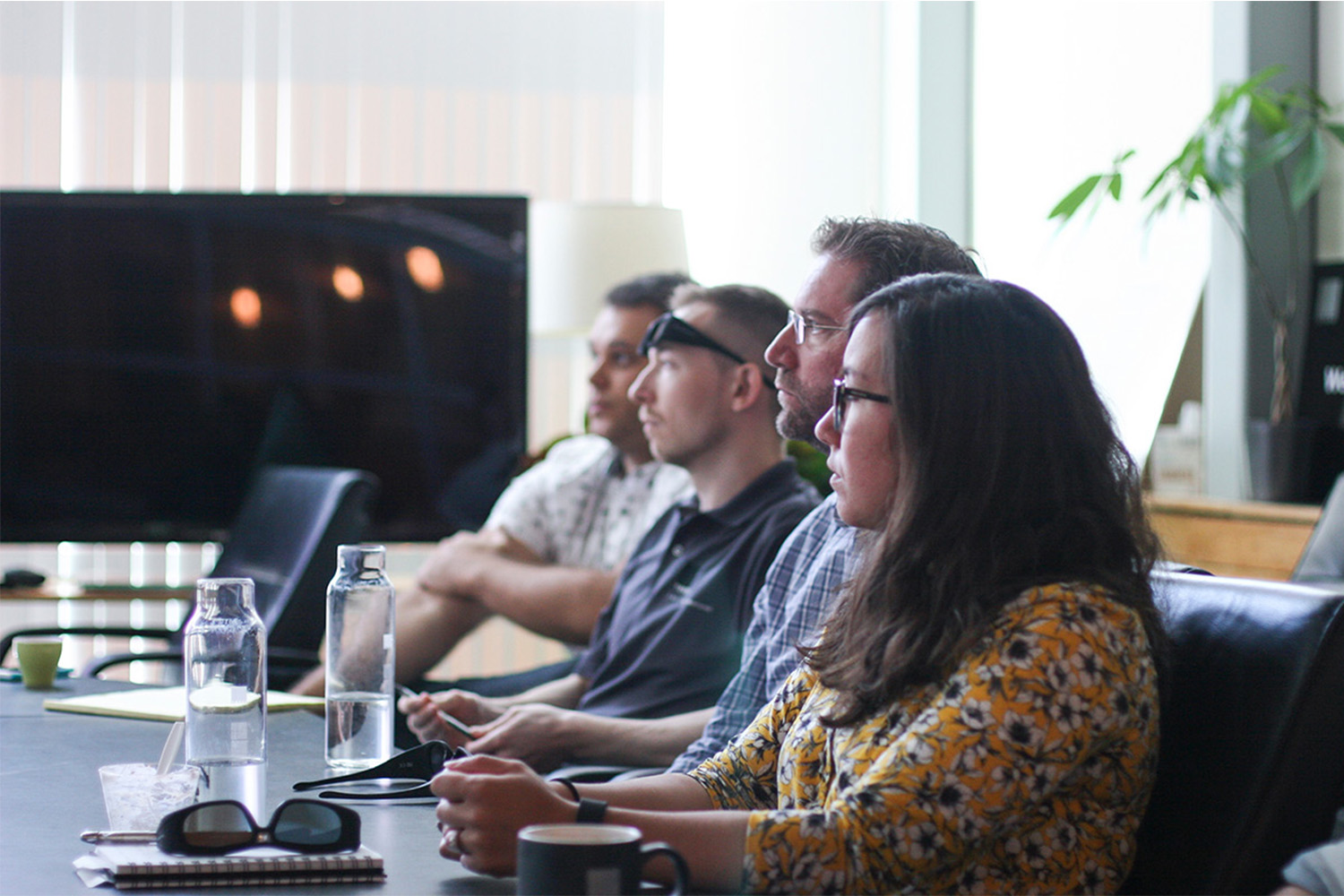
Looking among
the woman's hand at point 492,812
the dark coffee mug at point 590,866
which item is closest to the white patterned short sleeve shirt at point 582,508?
the woman's hand at point 492,812

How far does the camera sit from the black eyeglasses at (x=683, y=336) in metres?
2.34

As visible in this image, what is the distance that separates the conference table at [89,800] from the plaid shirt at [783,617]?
1.60 feet

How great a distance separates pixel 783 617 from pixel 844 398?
575mm

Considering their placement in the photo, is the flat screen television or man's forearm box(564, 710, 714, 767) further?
→ the flat screen television

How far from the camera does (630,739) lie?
6.68 ft

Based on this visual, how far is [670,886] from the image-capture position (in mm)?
1104

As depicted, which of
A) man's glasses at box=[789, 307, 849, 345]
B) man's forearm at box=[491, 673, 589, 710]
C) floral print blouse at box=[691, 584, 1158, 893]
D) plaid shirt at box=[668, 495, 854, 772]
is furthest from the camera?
man's forearm at box=[491, 673, 589, 710]

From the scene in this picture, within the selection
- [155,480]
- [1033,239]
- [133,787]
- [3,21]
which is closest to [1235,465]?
[1033,239]

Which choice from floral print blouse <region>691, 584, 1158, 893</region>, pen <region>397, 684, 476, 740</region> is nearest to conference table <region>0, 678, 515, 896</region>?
pen <region>397, 684, 476, 740</region>

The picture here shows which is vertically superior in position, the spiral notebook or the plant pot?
the plant pot

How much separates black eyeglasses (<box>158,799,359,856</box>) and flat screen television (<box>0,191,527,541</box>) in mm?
2639

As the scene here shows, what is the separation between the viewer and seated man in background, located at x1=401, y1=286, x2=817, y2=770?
7.22ft

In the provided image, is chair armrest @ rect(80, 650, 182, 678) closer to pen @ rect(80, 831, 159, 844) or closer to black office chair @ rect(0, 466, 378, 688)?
black office chair @ rect(0, 466, 378, 688)

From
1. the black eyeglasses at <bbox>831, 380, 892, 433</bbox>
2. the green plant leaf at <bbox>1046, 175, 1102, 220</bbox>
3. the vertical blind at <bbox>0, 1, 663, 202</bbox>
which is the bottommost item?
the black eyeglasses at <bbox>831, 380, 892, 433</bbox>
